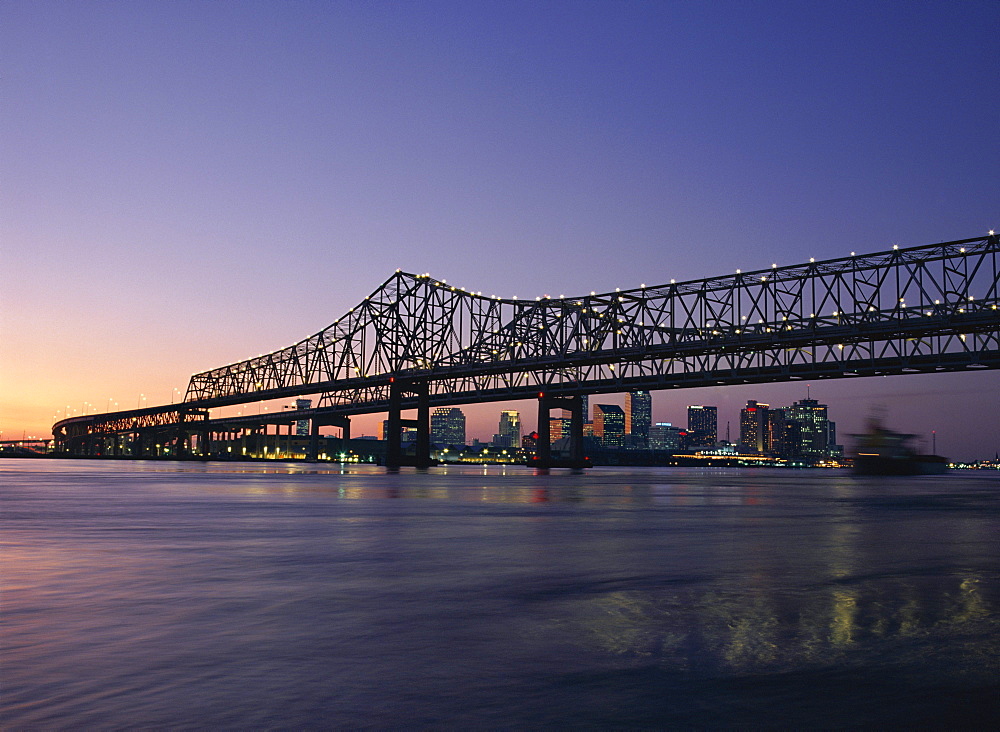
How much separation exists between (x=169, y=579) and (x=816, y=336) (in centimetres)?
8845

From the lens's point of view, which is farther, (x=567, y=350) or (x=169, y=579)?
(x=567, y=350)

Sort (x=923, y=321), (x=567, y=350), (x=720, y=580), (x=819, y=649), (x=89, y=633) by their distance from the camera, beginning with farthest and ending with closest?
(x=567, y=350) < (x=923, y=321) < (x=720, y=580) < (x=89, y=633) < (x=819, y=649)

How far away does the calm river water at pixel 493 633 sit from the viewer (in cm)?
553

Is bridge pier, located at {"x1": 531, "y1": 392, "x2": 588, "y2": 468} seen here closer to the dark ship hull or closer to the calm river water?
the dark ship hull

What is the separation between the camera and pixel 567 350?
130 m

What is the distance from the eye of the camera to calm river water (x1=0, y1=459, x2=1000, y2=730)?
18.1 feet

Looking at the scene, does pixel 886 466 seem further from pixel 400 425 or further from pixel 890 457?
pixel 400 425

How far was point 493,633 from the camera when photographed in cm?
791

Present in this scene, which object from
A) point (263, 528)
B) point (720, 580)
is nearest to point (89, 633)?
point (720, 580)

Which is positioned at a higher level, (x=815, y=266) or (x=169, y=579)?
(x=815, y=266)

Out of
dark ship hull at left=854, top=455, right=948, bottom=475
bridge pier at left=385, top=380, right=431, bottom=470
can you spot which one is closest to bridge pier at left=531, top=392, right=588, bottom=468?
bridge pier at left=385, top=380, right=431, bottom=470

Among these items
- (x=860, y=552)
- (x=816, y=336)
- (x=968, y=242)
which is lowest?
(x=860, y=552)

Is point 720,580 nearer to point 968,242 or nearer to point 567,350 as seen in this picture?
point 968,242

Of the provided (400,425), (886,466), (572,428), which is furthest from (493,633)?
(886,466)
